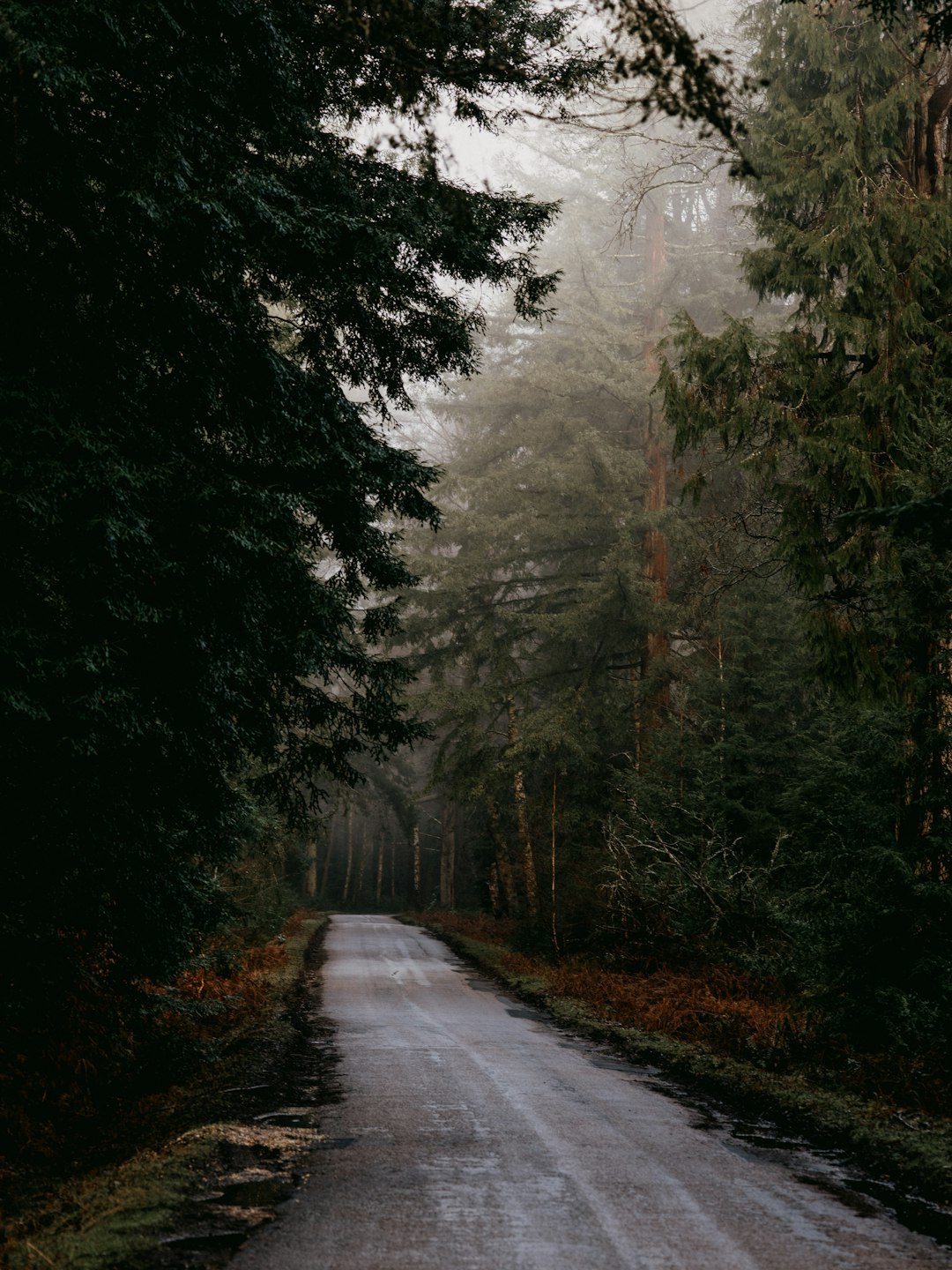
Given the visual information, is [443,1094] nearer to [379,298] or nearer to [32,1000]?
[32,1000]

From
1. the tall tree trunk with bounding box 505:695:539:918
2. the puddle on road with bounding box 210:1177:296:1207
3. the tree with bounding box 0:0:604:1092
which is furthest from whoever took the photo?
the tall tree trunk with bounding box 505:695:539:918

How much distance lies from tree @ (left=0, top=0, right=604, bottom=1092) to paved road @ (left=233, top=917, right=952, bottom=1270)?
2.76 metres

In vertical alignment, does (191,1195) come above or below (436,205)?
below

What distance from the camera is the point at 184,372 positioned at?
23.5 ft

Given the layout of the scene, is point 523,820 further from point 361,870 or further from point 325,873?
point 361,870

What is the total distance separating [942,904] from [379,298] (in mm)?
6869

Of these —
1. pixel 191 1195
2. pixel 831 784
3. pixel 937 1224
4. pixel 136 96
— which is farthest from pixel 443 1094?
pixel 136 96

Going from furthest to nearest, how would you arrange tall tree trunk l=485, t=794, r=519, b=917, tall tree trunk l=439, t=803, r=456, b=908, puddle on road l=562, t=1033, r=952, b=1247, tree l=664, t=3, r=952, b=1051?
tall tree trunk l=439, t=803, r=456, b=908 → tall tree trunk l=485, t=794, r=519, b=917 → tree l=664, t=3, r=952, b=1051 → puddle on road l=562, t=1033, r=952, b=1247

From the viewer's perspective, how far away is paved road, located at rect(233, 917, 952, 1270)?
14.3 feet

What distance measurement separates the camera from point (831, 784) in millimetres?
10242

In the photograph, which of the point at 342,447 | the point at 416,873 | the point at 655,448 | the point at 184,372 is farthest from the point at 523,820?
the point at 416,873

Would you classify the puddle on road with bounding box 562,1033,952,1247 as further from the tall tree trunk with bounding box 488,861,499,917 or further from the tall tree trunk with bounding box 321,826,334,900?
the tall tree trunk with bounding box 321,826,334,900

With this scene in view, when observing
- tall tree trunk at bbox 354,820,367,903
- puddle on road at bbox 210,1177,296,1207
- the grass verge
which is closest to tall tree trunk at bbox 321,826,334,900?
tall tree trunk at bbox 354,820,367,903

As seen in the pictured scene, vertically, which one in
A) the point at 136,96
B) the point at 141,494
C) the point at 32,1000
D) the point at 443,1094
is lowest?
the point at 443,1094
